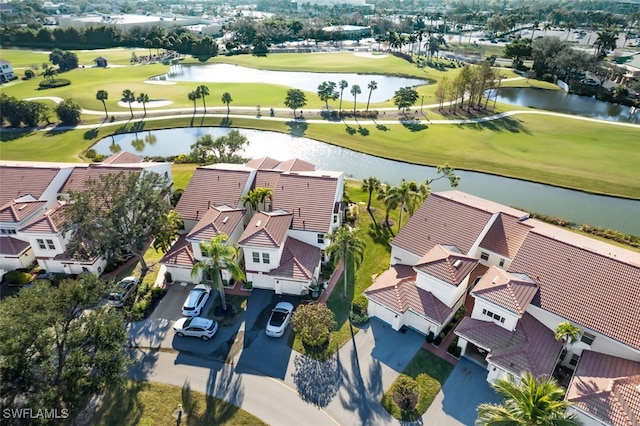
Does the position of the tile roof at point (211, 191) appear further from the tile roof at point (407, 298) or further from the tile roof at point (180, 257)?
the tile roof at point (407, 298)

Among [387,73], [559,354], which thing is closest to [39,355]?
[559,354]

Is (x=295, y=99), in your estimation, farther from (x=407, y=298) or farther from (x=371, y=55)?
(x=371, y=55)

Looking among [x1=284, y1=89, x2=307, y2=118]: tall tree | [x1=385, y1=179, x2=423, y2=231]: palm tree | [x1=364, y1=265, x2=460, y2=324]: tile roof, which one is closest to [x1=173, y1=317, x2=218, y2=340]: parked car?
[x1=364, y1=265, x2=460, y2=324]: tile roof

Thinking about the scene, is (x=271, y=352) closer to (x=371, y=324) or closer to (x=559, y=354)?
(x=371, y=324)

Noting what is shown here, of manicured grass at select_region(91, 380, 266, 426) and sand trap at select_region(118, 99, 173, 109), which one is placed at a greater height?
manicured grass at select_region(91, 380, 266, 426)

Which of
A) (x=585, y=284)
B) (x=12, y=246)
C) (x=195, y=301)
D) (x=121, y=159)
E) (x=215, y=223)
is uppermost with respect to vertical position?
(x=585, y=284)

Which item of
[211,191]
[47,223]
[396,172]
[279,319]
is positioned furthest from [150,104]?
[279,319]

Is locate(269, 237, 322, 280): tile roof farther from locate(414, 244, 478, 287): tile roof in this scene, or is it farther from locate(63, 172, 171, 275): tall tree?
locate(63, 172, 171, 275): tall tree
